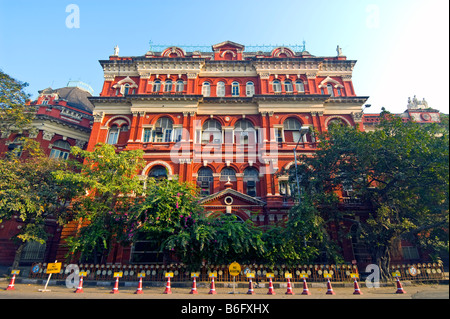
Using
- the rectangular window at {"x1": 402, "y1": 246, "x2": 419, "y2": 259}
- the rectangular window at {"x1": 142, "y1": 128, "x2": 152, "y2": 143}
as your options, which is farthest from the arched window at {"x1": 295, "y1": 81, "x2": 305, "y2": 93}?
the rectangular window at {"x1": 402, "y1": 246, "x2": 419, "y2": 259}

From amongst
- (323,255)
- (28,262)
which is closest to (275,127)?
(323,255)

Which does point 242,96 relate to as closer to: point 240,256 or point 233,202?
point 233,202

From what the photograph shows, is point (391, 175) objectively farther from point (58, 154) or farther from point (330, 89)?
point (58, 154)

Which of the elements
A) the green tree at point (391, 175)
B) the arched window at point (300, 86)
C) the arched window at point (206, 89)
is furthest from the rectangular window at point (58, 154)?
the arched window at point (300, 86)

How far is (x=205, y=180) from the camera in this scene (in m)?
21.5

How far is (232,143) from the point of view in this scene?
73.9 feet

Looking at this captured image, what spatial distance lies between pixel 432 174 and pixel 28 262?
29.5 meters

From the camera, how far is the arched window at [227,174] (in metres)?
21.3

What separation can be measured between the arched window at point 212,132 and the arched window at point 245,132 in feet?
5.40

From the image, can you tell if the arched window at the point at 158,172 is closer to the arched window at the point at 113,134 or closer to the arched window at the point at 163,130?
the arched window at the point at 163,130

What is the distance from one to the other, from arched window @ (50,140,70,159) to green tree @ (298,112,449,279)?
76.4ft

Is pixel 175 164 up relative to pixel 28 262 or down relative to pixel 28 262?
up

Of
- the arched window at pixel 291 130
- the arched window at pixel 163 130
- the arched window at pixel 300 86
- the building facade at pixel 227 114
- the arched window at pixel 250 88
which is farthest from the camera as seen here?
the arched window at pixel 250 88
